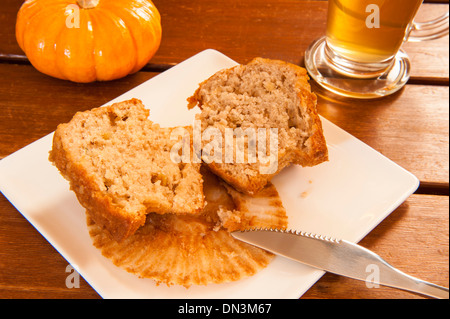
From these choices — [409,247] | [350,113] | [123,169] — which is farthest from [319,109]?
[123,169]

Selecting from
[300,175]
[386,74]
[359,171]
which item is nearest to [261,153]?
[300,175]

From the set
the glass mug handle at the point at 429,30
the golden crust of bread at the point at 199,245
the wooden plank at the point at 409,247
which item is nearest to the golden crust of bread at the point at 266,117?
the golden crust of bread at the point at 199,245

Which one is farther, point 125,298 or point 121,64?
point 121,64

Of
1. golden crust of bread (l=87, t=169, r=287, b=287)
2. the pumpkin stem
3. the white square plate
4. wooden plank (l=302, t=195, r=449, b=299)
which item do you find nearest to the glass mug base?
the white square plate

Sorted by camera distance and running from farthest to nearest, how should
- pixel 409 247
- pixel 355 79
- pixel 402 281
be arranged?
1. pixel 355 79
2. pixel 409 247
3. pixel 402 281

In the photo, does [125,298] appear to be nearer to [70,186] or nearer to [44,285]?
[44,285]

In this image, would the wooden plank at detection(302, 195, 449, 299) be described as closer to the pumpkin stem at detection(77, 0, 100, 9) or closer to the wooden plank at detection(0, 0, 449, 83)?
the wooden plank at detection(0, 0, 449, 83)

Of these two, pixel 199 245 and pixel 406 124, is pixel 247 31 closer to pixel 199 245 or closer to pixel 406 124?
pixel 406 124
